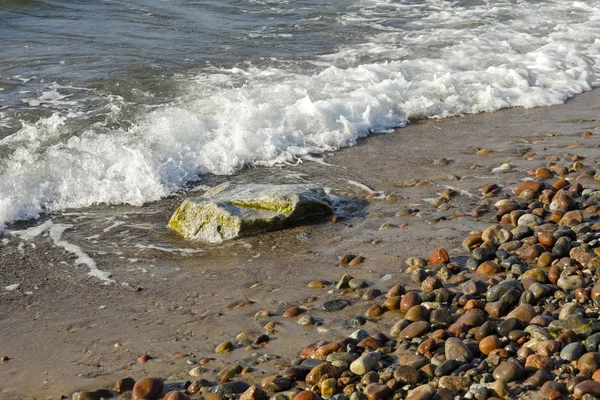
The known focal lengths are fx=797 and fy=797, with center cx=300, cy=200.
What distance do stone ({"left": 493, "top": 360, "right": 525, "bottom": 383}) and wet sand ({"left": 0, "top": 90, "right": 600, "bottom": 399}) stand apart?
0.93 m

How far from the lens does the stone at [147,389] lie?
3988 mm

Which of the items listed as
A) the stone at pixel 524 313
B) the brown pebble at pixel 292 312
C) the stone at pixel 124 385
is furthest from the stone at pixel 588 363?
the stone at pixel 124 385

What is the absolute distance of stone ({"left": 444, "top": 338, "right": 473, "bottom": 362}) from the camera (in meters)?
3.88

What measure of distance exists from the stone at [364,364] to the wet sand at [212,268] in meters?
0.46

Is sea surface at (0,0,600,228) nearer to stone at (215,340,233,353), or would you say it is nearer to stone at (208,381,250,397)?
stone at (215,340,233,353)

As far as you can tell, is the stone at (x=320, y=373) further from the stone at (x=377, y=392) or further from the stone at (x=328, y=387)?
the stone at (x=377, y=392)

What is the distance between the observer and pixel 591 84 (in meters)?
10.2

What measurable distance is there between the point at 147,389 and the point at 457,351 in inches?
61.2

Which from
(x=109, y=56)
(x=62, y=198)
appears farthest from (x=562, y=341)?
(x=109, y=56)

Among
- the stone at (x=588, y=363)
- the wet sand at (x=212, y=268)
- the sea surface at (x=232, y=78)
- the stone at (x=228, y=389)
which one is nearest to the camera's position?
the stone at (x=588, y=363)

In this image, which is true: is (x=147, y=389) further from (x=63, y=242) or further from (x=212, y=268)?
(x=63, y=242)

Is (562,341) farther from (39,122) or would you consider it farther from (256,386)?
(39,122)

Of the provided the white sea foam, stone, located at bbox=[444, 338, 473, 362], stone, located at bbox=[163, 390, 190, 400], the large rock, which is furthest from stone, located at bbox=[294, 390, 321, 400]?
the large rock

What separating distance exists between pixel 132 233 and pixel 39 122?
300 centimetres
